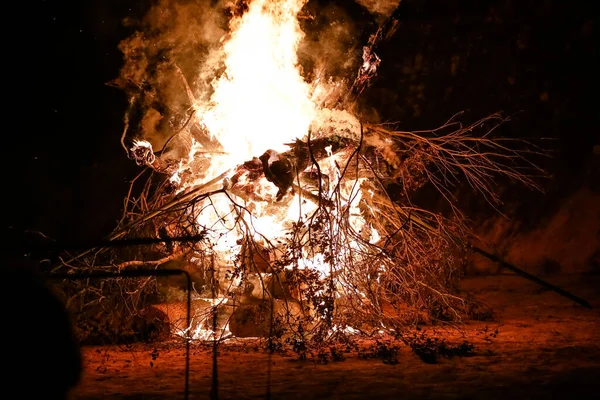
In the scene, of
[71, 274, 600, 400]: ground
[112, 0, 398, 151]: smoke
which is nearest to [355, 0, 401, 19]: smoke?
[112, 0, 398, 151]: smoke

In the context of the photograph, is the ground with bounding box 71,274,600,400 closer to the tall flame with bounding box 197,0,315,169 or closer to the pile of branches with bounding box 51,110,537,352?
the pile of branches with bounding box 51,110,537,352

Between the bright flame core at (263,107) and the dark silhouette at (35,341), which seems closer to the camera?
the dark silhouette at (35,341)

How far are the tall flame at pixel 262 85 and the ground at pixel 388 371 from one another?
10.7 feet

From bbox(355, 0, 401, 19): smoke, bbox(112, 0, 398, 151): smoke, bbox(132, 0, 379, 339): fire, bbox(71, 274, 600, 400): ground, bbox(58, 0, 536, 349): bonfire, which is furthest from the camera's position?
bbox(112, 0, 398, 151): smoke

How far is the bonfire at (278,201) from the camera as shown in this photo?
7.98m

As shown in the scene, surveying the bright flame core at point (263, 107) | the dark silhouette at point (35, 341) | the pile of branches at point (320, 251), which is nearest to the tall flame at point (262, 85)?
the bright flame core at point (263, 107)

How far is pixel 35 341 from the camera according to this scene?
8.50ft

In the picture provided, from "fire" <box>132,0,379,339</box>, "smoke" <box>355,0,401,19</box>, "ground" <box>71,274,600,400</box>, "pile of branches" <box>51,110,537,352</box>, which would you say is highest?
"smoke" <box>355,0,401,19</box>

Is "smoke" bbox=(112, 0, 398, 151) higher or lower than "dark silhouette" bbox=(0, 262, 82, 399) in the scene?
higher

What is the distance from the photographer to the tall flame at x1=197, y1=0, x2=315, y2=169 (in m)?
9.34

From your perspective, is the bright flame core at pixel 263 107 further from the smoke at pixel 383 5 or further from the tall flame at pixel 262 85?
A: the smoke at pixel 383 5

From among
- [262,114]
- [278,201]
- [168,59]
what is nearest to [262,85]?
[262,114]

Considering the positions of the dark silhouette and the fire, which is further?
the fire

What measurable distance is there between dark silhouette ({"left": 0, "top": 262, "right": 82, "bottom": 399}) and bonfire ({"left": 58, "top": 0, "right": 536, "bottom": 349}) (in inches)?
192
